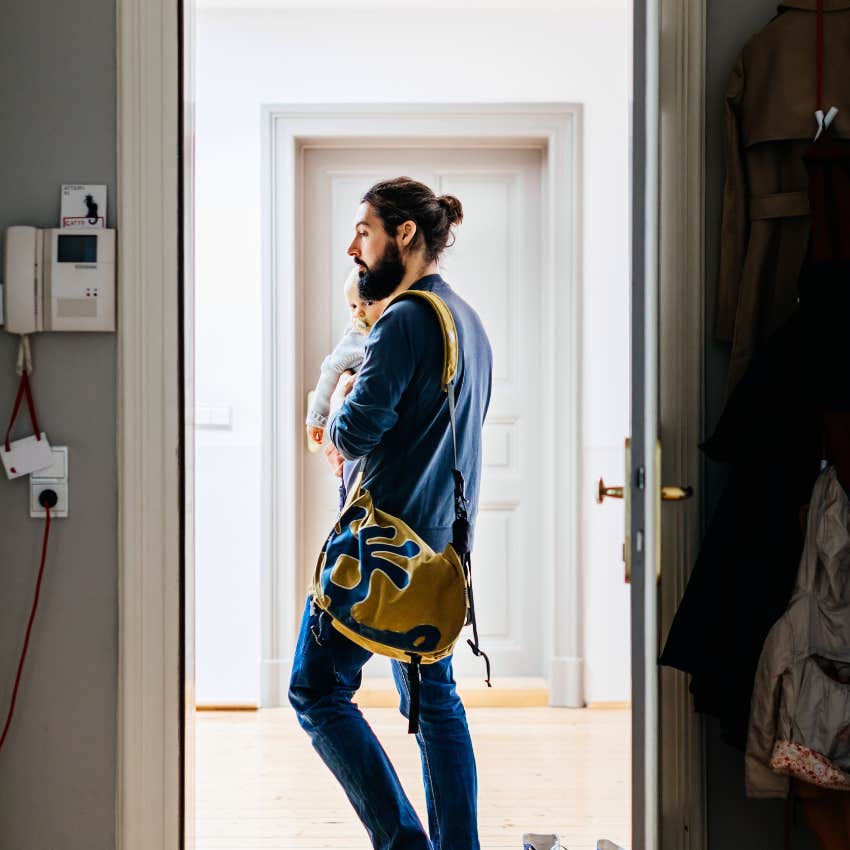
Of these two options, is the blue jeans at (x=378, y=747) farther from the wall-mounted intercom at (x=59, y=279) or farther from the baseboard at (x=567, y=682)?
the baseboard at (x=567, y=682)

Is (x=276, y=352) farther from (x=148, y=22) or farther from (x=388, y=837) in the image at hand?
(x=388, y=837)

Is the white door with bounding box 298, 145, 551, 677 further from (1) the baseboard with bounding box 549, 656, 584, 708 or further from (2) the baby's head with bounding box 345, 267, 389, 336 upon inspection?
(2) the baby's head with bounding box 345, 267, 389, 336

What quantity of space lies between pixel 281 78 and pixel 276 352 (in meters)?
0.95

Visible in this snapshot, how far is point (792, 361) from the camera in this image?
1.46 m

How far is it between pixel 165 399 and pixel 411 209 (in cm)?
84

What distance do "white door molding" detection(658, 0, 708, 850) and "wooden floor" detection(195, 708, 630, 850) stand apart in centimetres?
66

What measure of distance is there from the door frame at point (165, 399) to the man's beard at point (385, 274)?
651mm

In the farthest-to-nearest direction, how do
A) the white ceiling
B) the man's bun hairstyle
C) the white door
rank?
1. the white door
2. the white ceiling
3. the man's bun hairstyle

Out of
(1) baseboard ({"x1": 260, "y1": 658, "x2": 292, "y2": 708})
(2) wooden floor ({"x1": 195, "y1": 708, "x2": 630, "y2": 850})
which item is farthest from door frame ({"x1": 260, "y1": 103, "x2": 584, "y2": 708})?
(2) wooden floor ({"x1": 195, "y1": 708, "x2": 630, "y2": 850})

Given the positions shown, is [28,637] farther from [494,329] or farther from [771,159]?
[494,329]

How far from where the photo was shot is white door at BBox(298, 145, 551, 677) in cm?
326

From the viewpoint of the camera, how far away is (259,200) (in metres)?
3.11

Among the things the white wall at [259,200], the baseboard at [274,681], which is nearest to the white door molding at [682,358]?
the white wall at [259,200]

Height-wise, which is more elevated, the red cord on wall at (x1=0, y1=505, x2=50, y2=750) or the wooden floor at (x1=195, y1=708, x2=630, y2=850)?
the red cord on wall at (x1=0, y1=505, x2=50, y2=750)
